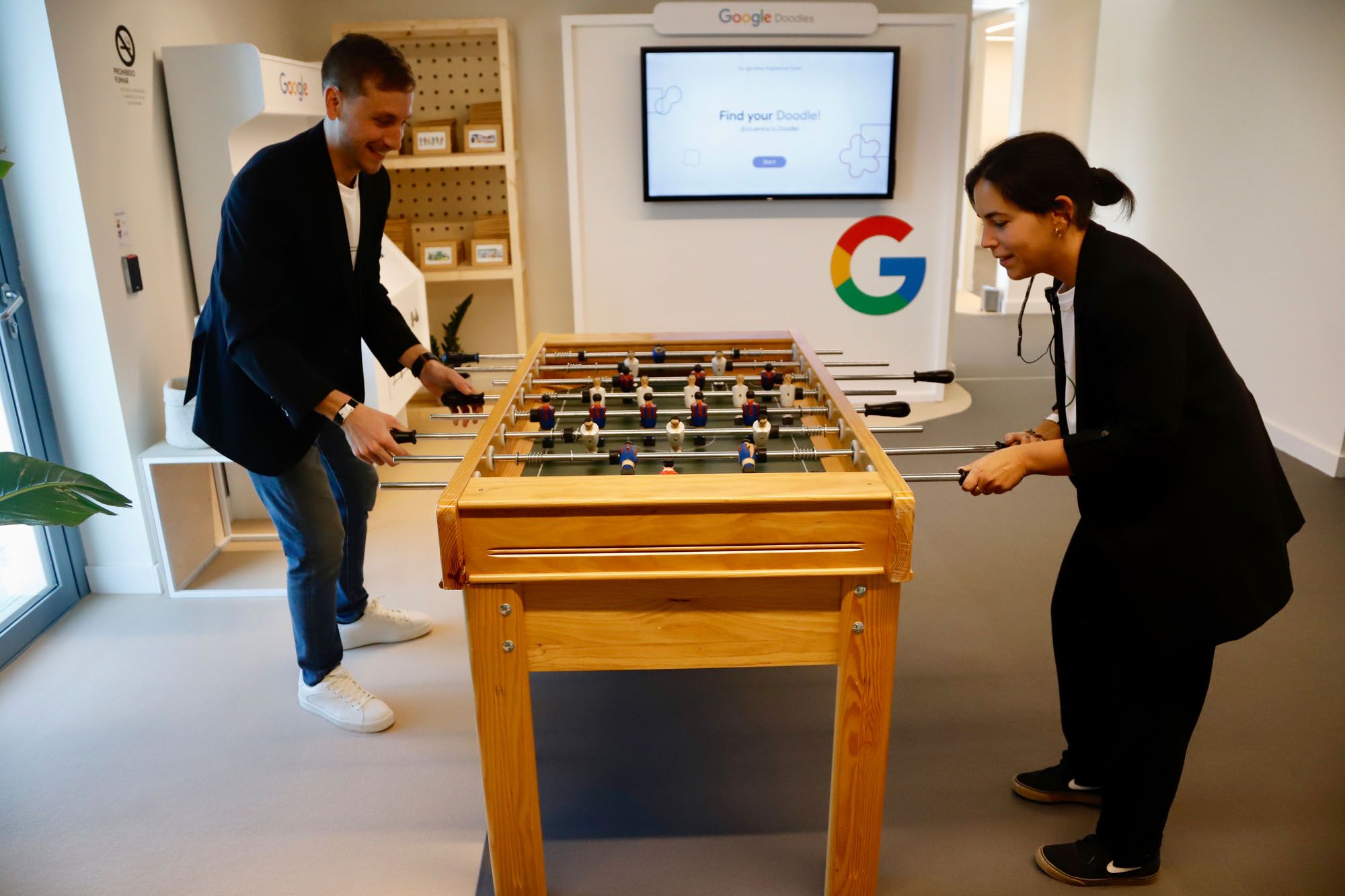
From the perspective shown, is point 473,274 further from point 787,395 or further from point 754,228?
point 787,395

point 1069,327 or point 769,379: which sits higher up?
point 1069,327

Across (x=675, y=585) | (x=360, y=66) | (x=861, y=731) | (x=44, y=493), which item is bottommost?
(x=861, y=731)

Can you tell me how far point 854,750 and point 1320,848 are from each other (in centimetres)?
110

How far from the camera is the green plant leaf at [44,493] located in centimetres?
187

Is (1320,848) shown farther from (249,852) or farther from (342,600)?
(342,600)

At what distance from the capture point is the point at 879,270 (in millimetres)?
5004

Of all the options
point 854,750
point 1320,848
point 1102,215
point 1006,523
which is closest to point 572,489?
point 854,750

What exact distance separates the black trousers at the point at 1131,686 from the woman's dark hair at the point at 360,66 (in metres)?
1.72

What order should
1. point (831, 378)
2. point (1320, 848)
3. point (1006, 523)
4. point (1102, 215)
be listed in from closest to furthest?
point (1320, 848), point (831, 378), point (1006, 523), point (1102, 215)

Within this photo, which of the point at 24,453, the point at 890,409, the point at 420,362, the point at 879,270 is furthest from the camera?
the point at 879,270

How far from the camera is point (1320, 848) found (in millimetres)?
1997

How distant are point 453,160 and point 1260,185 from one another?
12.7 feet

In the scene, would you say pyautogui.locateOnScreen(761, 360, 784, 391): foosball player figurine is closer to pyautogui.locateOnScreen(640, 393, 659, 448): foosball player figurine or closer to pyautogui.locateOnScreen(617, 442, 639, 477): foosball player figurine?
pyautogui.locateOnScreen(640, 393, 659, 448): foosball player figurine

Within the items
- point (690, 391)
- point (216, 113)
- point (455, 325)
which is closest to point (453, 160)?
point (455, 325)
